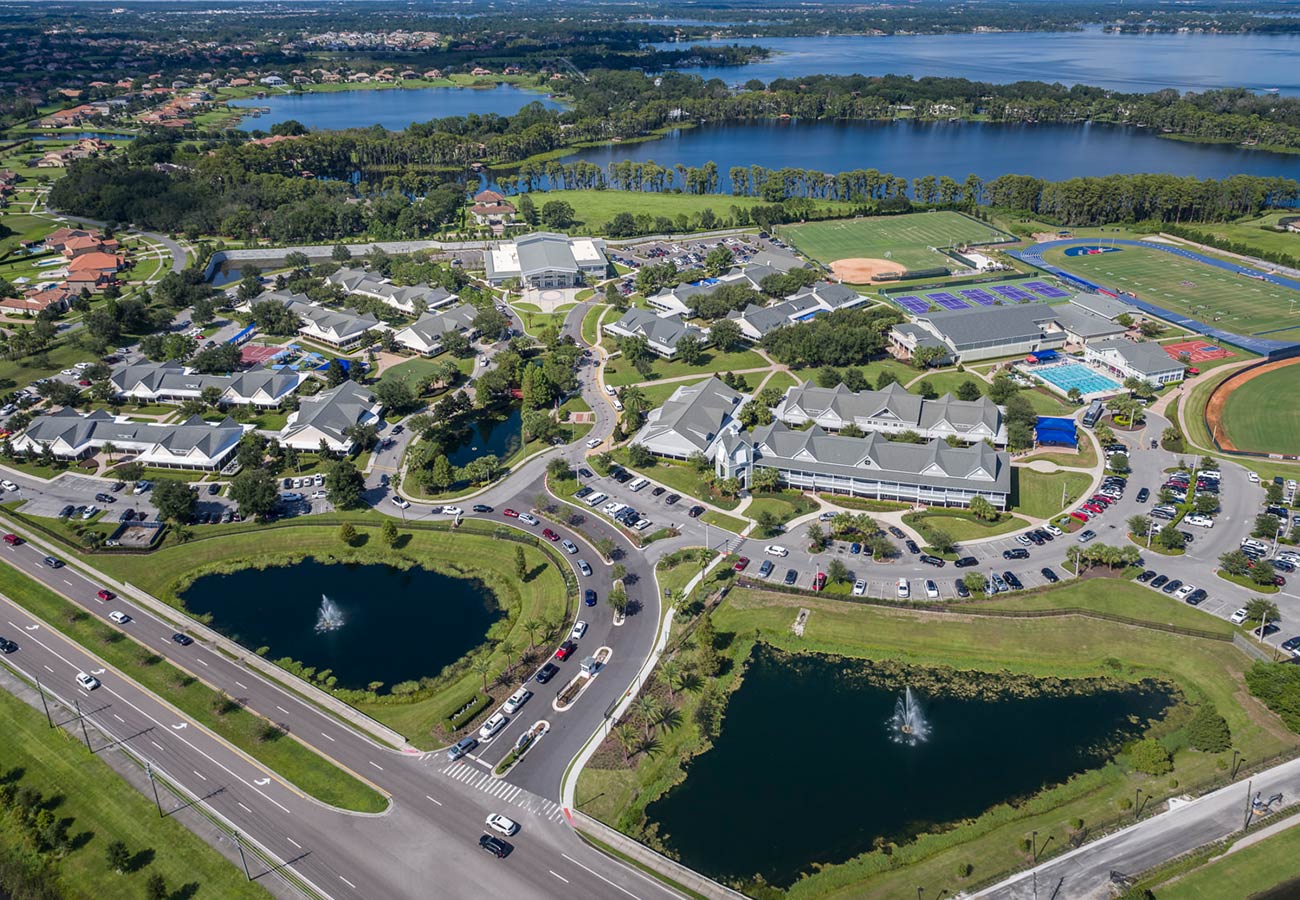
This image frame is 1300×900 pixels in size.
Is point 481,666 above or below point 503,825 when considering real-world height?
above

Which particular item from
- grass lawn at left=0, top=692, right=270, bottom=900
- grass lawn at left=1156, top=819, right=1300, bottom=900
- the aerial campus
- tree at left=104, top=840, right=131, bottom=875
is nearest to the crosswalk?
the aerial campus

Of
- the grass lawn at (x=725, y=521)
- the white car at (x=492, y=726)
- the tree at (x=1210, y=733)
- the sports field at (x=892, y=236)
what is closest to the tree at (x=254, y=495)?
the white car at (x=492, y=726)

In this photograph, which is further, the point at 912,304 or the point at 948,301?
the point at 948,301

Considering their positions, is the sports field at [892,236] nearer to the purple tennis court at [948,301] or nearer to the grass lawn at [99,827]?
the purple tennis court at [948,301]

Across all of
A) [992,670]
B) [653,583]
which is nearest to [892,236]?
[653,583]

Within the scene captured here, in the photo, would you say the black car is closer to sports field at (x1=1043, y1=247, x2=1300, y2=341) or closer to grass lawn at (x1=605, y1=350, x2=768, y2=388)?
grass lawn at (x1=605, y1=350, x2=768, y2=388)

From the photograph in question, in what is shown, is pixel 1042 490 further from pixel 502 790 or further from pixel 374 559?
pixel 374 559
